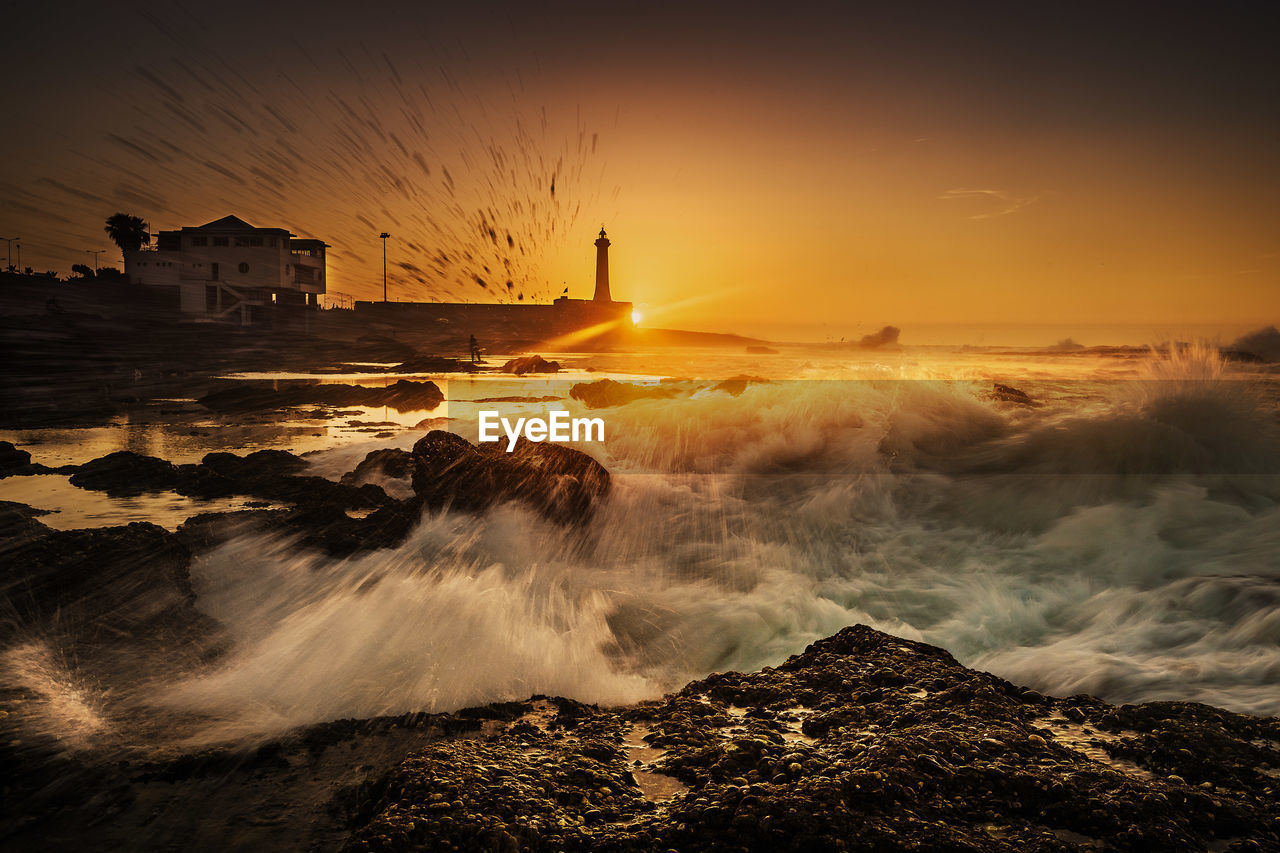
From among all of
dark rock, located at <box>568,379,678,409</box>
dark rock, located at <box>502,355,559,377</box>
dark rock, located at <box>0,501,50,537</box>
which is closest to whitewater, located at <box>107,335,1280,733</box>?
dark rock, located at <box>0,501,50,537</box>

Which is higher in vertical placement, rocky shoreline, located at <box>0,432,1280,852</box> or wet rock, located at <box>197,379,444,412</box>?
wet rock, located at <box>197,379,444,412</box>

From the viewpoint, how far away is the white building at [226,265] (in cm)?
5266

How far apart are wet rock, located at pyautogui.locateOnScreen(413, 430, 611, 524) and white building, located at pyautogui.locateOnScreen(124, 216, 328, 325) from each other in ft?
171

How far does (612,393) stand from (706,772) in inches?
686

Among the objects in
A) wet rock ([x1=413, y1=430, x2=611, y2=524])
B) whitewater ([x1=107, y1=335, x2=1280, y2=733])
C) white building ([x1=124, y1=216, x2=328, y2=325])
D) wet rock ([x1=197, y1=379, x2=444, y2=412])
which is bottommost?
whitewater ([x1=107, y1=335, x2=1280, y2=733])

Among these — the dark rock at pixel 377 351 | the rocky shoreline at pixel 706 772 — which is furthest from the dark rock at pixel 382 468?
the dark rock at pixel 377 351

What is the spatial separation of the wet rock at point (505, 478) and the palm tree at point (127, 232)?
7556cm

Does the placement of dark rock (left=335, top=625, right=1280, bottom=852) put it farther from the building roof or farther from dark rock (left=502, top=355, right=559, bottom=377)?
the building roof

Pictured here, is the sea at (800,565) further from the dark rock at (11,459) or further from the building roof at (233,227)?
the building roof at (233,227)

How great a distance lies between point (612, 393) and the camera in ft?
65.7

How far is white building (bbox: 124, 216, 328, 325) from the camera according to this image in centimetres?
5266

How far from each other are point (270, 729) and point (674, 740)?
2.17 m

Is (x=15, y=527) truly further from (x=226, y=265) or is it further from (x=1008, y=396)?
(x=226, y=265)

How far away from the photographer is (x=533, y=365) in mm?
35156
